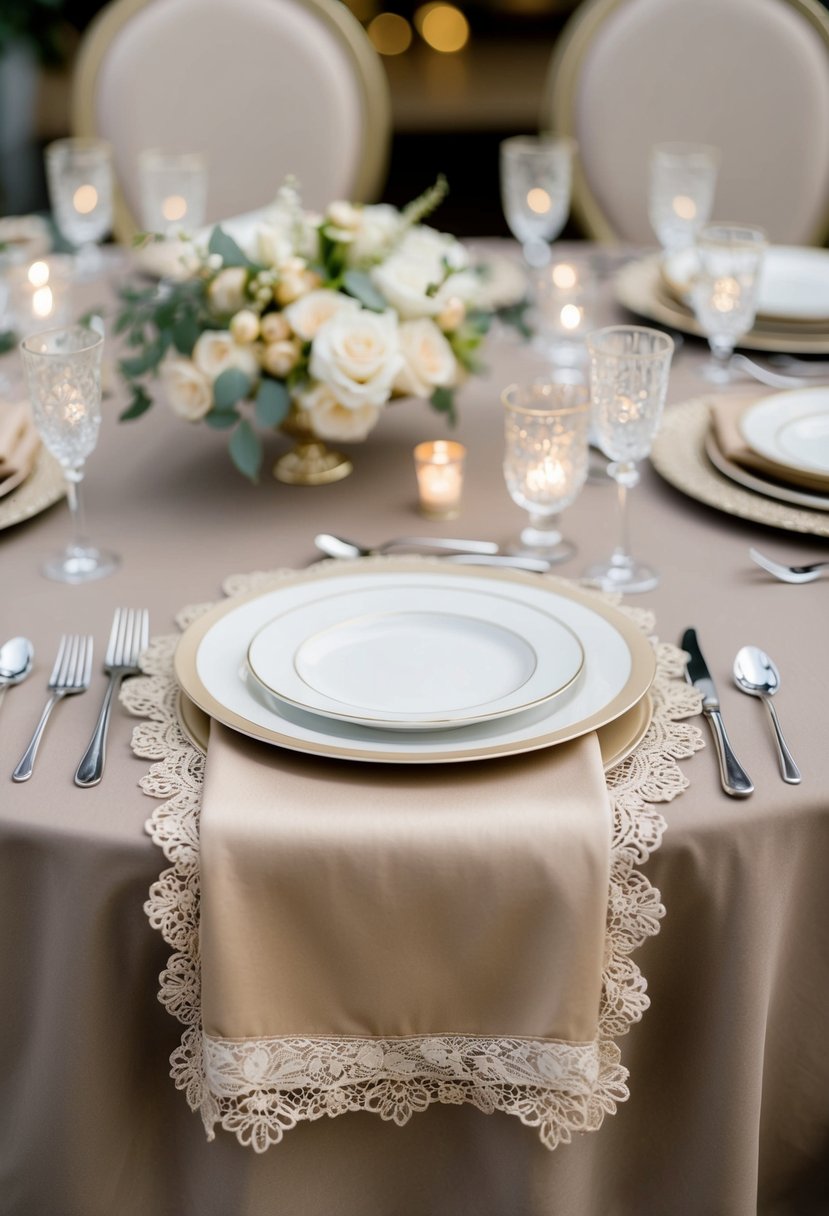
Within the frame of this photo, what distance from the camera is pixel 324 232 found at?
120 centimetres

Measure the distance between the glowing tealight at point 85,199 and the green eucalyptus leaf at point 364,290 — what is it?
2.84 feet

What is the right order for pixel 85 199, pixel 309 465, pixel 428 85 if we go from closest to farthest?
pixel 309 465
pixel 85 199
pixel 428 85

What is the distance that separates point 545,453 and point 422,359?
0.18 meters

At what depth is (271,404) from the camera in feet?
3.79

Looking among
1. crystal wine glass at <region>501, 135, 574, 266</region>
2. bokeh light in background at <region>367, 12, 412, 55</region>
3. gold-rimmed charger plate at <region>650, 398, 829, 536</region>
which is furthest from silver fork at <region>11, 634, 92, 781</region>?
bokeh light in background at <region>367, 12, 412, 55</region>

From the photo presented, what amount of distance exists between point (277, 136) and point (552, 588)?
5.40ft

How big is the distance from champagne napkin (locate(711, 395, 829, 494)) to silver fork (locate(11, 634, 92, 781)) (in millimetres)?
619

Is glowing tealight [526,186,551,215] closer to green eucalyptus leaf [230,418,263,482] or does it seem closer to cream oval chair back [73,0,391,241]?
cream oval chair back [73,0,391,241]

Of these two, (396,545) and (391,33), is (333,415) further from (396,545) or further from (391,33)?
(391,33)

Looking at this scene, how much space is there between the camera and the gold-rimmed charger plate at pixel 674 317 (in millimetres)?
1536

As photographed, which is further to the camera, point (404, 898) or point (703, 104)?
point (703, 104)

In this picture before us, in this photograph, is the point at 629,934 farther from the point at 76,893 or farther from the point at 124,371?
the point at 124,371

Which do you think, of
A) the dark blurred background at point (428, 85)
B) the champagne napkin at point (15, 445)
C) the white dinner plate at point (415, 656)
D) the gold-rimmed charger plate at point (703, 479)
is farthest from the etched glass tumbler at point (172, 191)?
the dark blurred background at point (428, 85)

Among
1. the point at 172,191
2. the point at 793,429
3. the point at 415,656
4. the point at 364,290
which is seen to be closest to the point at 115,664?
the point at 415,656
